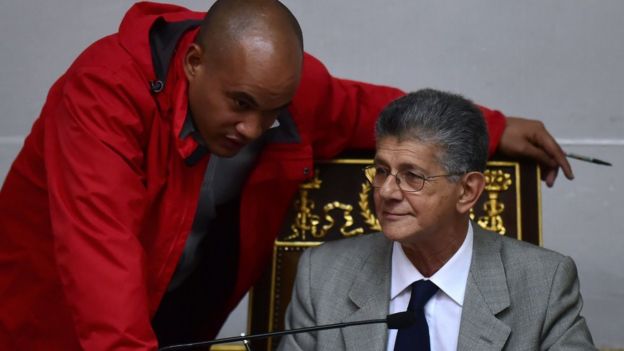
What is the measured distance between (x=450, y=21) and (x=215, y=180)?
1.36m

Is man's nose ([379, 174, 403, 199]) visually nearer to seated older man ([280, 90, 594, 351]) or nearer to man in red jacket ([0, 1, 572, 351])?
seated older man ([280, 90, 594, 351])

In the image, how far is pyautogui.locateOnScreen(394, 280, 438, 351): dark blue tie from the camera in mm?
1973

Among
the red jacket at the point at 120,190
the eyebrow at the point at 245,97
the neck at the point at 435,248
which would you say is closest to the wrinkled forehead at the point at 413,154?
the neck at the point at 435,248

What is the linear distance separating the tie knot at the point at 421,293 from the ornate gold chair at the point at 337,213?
1.28ft

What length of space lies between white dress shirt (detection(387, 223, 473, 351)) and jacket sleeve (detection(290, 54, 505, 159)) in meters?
0.36

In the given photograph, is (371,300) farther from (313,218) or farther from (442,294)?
(313,218)

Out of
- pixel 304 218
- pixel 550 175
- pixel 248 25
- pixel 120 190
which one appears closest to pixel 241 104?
pixel 248 25

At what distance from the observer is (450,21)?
134 inches

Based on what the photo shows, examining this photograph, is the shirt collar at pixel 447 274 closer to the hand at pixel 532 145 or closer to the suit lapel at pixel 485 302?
the suit lapel at pixel 485 302

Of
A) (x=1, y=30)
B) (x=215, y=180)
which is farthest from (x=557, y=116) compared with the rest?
(x=1, y=30)

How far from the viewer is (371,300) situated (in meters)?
2.07

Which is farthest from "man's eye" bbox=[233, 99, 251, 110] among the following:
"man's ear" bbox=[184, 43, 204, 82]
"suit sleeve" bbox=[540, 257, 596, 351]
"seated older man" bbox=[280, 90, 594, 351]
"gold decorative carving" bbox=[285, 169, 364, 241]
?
"suit sleeve" bbox=[540, 257, 596, 351]

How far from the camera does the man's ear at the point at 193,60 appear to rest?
2061 mm

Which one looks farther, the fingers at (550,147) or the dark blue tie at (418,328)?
the fingers at (550,147)
